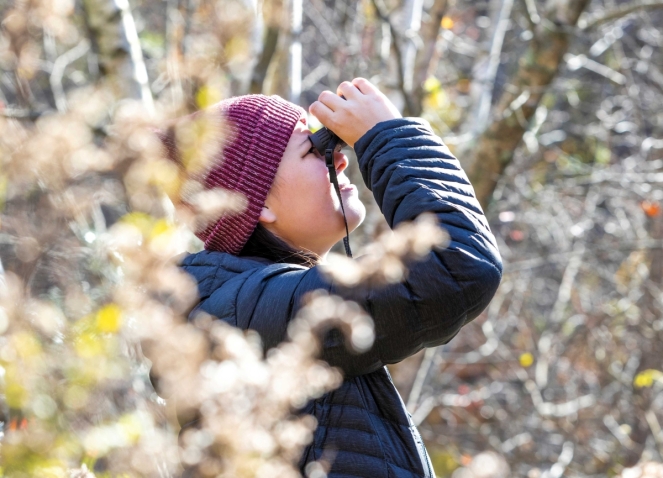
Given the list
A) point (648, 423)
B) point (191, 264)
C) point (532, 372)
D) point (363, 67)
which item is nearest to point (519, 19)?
point (363, 67)

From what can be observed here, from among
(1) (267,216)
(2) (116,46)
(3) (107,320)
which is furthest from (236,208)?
(2) (116,46)

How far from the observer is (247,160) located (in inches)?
64.0

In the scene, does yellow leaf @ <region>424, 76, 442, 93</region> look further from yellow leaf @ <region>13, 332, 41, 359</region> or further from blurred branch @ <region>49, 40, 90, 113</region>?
yellow leaf @ <region>13, 332, 41, 359</region>

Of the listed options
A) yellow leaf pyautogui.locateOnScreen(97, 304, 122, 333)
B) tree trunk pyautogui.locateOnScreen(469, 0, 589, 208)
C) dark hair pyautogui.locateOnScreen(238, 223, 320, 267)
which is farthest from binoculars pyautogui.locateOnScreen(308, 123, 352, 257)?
tree trunk pyautogui.locateOnScreen(469, 0, 589, 208)

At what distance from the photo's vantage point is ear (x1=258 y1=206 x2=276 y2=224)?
5.34 feet

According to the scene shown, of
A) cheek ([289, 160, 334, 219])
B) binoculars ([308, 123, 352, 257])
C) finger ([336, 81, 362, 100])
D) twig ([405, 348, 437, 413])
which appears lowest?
twig ([405, 348, 437, 413])

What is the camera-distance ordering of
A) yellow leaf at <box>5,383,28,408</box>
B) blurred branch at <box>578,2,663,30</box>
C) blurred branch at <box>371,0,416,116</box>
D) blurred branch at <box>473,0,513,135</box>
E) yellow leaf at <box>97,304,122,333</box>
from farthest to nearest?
blurred branch at <box>473,0,513,135</box>, blurred branch at <box>371,0,416,116</box>, blurred branch at <box>578,2,663,30</box>, yellow leaf at <box>97,304,122,333</box>, yellow leaf at <box>5,383,28,408</box>

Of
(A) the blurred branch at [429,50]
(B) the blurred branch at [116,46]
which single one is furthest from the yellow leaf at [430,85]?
(B) the blurred branch at [116,46]

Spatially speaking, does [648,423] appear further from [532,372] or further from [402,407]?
[402,407]

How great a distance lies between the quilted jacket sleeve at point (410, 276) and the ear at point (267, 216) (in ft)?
0.53

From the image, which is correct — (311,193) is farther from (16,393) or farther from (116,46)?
(116,46)

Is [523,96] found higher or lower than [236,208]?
lower

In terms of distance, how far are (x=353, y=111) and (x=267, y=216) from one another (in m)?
0.30

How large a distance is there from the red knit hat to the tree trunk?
1827 mm
